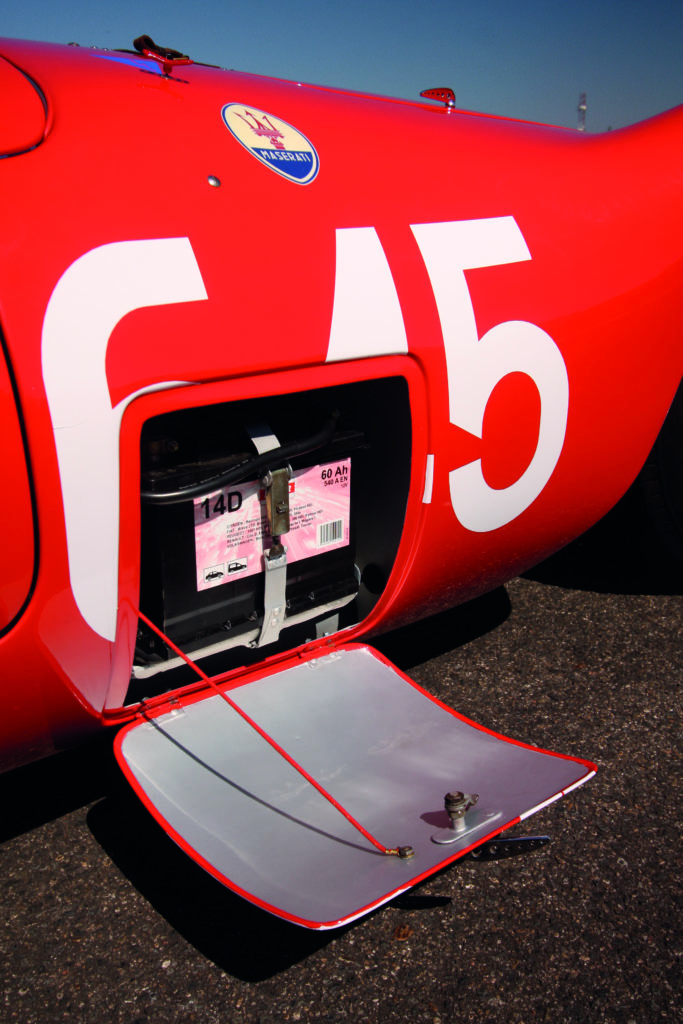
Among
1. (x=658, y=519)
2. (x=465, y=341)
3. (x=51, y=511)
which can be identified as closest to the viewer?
(x=51, y=511)

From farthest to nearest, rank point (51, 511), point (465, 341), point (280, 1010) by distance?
point (465, 341) < point (280, 1010) < point (51, 511)

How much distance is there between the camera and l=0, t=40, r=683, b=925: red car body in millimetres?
1266

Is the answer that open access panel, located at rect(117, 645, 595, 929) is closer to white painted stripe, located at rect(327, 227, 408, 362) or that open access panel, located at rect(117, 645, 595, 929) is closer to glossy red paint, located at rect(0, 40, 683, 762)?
glossy red paint, located at rect(0, 40, 683, 762)

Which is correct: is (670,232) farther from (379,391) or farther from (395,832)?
(395,832)

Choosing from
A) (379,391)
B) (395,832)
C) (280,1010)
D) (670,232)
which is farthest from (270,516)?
(670,232)

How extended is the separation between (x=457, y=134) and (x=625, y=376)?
25.9 inches

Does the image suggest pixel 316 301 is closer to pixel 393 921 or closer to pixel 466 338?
pixel 466 338

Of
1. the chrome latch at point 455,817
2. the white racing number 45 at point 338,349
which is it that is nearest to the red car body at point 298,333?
the white racing number 45 at point 338,349

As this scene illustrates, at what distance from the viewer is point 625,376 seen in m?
2.02

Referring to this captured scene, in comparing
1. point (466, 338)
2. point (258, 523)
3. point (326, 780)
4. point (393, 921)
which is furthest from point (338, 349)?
point (393, 921)

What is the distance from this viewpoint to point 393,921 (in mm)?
1578

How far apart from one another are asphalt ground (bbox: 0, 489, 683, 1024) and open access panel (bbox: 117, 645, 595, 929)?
7.8 inches

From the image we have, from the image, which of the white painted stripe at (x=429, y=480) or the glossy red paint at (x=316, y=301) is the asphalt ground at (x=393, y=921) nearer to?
the glossy red paint at (x=316, y=301)

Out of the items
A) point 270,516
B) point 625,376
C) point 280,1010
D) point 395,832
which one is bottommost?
point 280,1010
